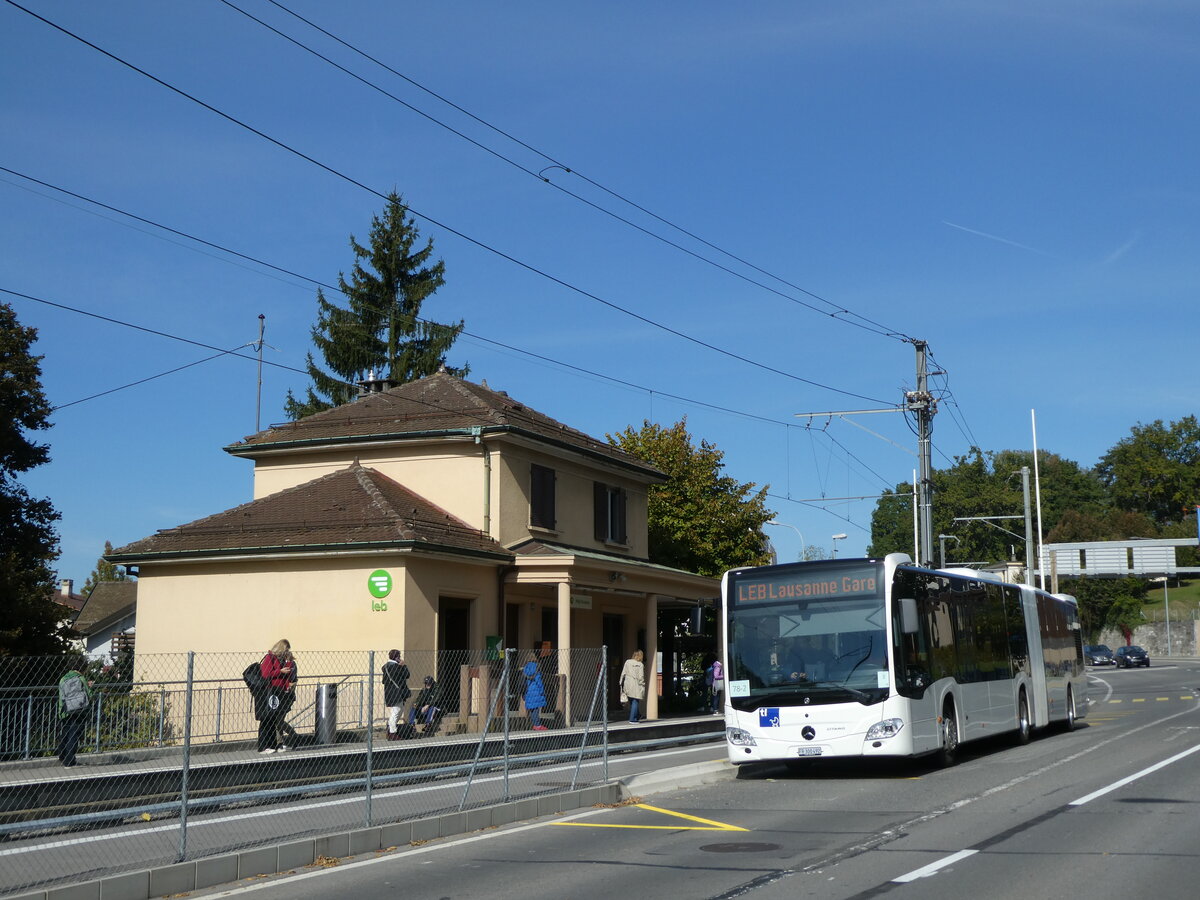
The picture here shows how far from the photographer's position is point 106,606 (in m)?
73.6

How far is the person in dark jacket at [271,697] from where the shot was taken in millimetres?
14422

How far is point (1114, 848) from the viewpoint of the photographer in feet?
34.3

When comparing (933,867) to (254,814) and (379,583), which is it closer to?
(254,814)

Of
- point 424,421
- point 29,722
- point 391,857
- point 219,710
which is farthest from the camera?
point 424,421

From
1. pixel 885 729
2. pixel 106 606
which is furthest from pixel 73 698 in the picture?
pixel 106 606

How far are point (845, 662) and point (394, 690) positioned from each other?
26.2 feet

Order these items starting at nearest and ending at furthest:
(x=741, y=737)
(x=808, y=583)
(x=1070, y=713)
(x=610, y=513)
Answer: (x=741, y=737), (x=808, y=583), (x=1070, y=713), (x=610, y=513)

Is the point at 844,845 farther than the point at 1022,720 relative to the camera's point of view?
No

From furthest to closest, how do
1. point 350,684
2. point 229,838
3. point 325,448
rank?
point 325,448, point 350,684, point 229,838

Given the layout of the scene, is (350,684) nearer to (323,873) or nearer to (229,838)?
(229,838)

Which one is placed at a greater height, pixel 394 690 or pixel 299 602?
pixel 299 602

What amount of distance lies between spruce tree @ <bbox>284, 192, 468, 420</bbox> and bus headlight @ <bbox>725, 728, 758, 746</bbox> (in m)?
37.9

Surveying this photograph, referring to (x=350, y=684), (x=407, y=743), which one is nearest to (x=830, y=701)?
(x=407, y=743)

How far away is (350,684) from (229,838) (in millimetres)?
8289
